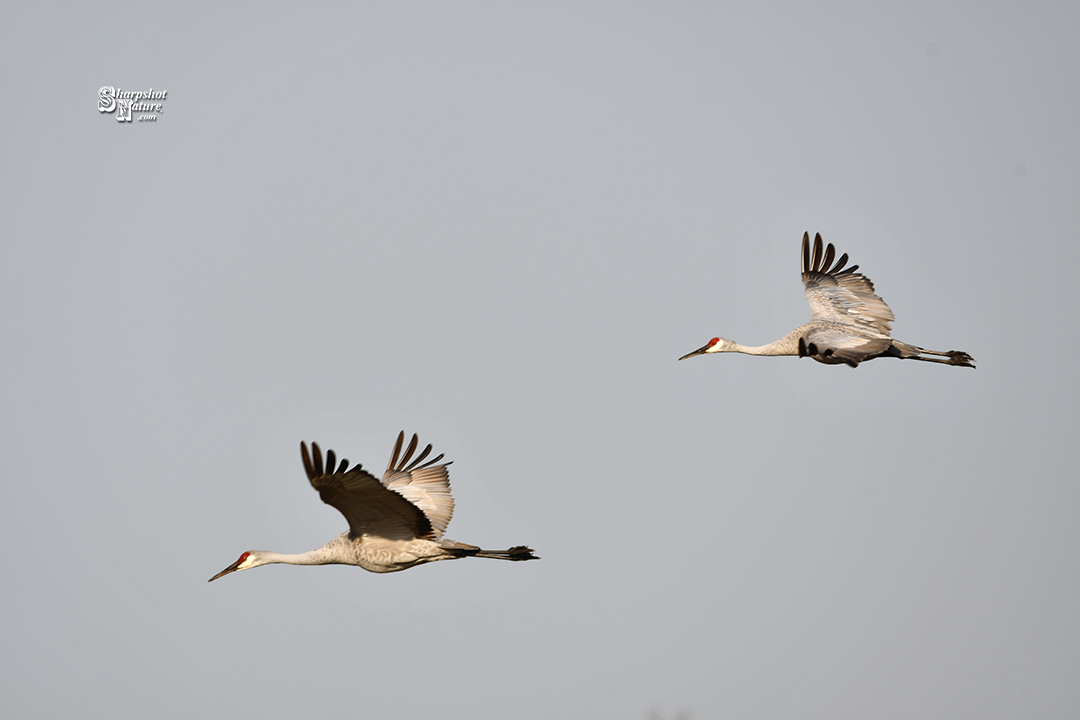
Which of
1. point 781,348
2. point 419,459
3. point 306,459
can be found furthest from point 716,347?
point 306,459

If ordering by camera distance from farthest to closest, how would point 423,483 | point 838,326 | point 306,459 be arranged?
point 838,326
point 423,483
point 306,459

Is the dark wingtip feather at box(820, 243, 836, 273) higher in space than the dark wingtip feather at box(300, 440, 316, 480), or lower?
higher

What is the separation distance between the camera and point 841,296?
20203 millimetres

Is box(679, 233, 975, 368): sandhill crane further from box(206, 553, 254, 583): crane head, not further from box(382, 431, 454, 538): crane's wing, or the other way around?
box(206, 553, 254, 583): crane head

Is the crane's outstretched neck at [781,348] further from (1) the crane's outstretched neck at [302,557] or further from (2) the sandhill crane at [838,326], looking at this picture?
(1) the crane's outstretched neck at [302,557]

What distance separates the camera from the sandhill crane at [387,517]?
12969mm

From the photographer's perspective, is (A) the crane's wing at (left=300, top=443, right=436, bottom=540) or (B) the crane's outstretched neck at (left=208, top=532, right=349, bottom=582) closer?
(A) the crane's wing at (left=300, top=443, right=436, bottom=540)

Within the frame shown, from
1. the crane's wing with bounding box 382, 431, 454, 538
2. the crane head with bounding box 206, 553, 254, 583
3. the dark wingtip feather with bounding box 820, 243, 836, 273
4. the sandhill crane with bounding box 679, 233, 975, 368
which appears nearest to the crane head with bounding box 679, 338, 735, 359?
the sandhill crane with bounding box 679, 233, 975, 368

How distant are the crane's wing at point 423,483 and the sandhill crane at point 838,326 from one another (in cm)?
551

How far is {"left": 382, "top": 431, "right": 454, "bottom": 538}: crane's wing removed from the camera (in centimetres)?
1691

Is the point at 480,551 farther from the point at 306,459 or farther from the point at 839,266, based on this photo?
the point at 839,266

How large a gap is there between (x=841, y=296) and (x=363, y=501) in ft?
35.1

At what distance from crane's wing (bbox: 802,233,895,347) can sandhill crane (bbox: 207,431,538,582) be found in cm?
764

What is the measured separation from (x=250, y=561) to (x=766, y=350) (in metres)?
9.63
